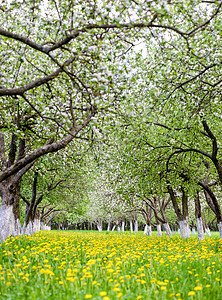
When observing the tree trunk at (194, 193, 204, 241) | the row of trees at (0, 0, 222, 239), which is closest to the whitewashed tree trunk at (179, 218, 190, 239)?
the tree trunk at (194, 193, 204, 241)

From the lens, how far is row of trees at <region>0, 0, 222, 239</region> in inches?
205

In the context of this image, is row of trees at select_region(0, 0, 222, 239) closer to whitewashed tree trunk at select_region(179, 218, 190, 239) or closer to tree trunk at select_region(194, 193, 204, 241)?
tree trunk at select_region(194, 193, 204, 241)

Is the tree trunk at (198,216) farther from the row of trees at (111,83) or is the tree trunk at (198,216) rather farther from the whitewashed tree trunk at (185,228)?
the row of trees at (111,83)

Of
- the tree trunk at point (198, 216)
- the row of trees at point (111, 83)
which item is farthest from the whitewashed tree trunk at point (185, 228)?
the row of trees at point (111, 83)

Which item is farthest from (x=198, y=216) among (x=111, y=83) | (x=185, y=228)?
(x=111, y=83)

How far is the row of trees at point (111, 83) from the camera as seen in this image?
5.21 meters

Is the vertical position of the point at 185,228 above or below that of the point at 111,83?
below

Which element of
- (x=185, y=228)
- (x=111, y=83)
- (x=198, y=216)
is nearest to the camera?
(x=111, y=83)

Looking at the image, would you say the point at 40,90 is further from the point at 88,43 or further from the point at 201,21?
the point at 201,21

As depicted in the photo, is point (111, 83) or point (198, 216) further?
point (198, 216)

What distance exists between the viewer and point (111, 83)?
5520mm

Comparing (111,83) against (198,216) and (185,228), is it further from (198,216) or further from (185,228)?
(185,228)

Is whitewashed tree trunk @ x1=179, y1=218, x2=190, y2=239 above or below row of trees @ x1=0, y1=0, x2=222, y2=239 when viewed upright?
below

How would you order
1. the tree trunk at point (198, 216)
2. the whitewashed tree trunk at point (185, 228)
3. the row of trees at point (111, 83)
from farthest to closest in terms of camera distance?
1. the whitewashed tree trunk at point (185, 228)
2. the tree trunk at point (198, 216)
3. the row of trees at point (111, 83)
